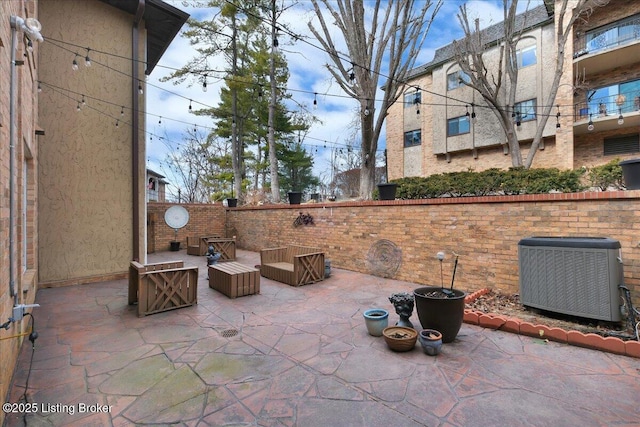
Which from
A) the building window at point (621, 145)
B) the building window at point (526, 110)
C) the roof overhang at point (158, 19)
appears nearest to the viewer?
the roof overhang at point (158, 19)

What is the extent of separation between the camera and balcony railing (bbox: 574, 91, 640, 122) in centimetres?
1153

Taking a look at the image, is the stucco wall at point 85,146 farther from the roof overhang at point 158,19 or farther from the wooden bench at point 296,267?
the wooden bench at point 296,267

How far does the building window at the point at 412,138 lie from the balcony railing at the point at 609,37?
302 inches

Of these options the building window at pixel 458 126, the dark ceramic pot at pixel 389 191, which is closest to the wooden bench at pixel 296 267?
the dark ceramic pot at pixel 389 191

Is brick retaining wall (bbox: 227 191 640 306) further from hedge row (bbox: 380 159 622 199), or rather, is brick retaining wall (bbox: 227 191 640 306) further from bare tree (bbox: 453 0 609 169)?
bare tree (bbox: 453 0 609 169)

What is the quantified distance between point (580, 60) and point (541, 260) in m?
13.9

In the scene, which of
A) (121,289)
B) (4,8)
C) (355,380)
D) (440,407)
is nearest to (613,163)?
(440,407)

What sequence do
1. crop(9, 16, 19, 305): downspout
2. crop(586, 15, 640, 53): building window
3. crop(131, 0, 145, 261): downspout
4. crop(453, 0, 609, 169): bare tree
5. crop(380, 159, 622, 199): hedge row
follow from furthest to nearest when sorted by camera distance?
crop(586, 15, 640, 53): building window, crop(453, 0, 609, 169): bare tree, crop(131, 0, 145, 261): downspout, crop(380, 159, 622, 199): hedge row, crop(9, 16, 19, 305): downspout

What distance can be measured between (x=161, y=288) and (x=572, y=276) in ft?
18.3

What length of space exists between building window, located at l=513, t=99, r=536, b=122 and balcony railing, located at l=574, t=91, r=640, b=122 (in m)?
1.53

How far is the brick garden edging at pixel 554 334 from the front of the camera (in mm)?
2889

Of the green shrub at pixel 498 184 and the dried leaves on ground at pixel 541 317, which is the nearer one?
the dried leaves on ground at pixel 541 317

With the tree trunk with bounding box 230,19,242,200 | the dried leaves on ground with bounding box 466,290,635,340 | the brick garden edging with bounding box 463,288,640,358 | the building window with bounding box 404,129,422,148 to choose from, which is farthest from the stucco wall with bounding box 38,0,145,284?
the building window with bounding box 404,129,422,148

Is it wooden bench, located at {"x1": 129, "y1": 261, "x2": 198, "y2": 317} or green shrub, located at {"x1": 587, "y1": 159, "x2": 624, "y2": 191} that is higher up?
green shrub, located at {"x1": 587, "y1": 159, "x2": 624, "y2": 191}
